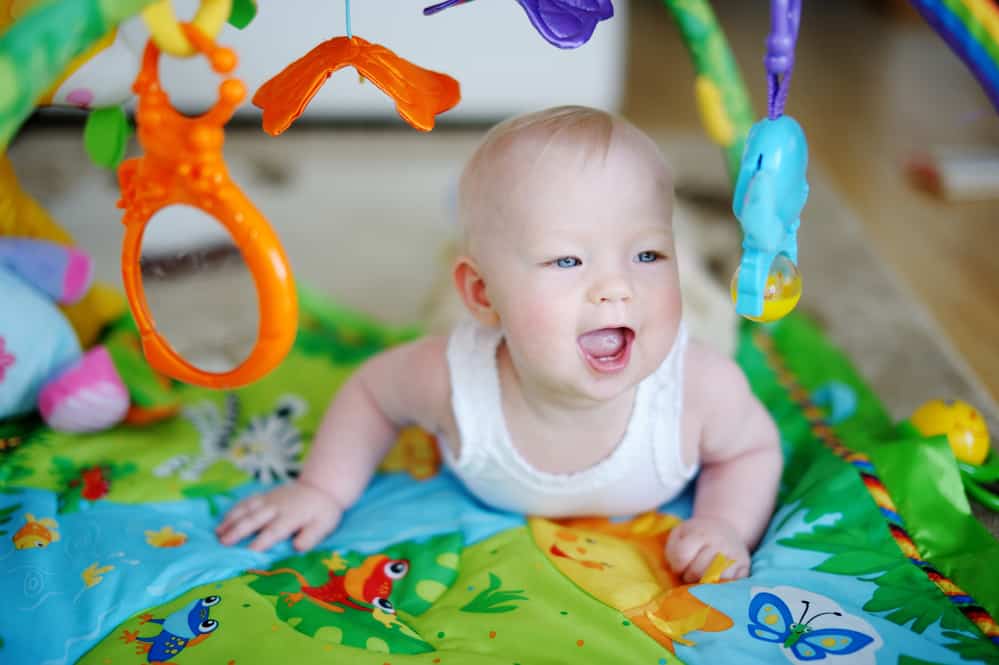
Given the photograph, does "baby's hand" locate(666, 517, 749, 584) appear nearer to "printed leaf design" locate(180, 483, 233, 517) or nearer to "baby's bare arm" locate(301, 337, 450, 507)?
"baby's bare arm" locate(301, 337, 450, 507)

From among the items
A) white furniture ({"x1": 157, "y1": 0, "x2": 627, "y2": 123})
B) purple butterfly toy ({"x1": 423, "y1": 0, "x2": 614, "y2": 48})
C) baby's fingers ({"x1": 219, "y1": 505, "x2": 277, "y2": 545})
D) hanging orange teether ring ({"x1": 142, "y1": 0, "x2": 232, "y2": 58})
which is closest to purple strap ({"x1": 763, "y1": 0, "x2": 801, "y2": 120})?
purple butterfly toy ({"x1": 423, "y1": 0, "x2": 614, "y2": 48})

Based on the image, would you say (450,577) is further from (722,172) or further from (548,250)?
(722,172)

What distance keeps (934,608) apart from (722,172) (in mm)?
1365

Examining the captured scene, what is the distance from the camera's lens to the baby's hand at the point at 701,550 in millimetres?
807

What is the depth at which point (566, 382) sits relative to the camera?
2.54 feet

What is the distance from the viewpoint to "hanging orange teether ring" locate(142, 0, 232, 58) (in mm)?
555

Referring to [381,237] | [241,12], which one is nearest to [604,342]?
[241,12]

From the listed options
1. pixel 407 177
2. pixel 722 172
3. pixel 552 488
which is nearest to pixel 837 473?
pixel 552 488

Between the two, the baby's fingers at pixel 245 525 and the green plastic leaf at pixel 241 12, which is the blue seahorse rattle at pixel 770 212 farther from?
the baby's fingers at pixel 245 525

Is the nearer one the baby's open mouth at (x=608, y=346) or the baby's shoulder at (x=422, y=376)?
the baby's open mouth at (x=608, y=346)

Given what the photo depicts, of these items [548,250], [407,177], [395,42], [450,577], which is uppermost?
[395,42]

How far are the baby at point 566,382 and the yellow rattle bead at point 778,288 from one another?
Result: 0.13 metres

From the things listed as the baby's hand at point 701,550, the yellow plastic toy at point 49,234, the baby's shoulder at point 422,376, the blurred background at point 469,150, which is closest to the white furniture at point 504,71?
the blurred background at point 469,150

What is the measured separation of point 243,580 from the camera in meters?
0.80
